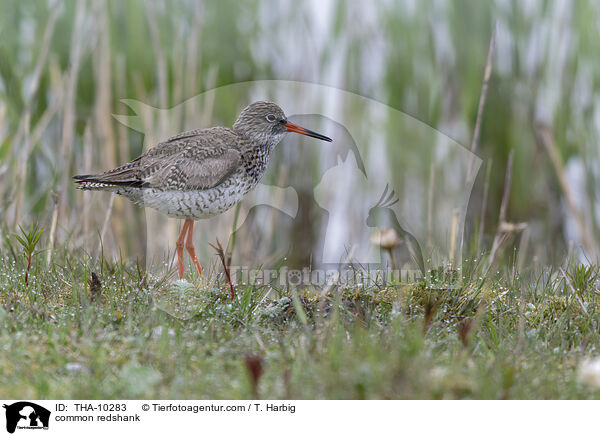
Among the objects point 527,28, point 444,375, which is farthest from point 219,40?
point 444,375

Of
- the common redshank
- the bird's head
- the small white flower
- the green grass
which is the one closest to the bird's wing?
the common redshank

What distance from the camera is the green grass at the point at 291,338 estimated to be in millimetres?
2490

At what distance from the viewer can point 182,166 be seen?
13.2 feet

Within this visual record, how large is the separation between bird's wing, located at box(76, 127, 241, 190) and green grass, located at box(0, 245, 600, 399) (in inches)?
21.5

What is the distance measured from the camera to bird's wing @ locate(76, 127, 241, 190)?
398 centimetres

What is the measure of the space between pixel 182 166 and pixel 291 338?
4.81 ft

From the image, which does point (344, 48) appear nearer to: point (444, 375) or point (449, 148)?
point (449, 148)

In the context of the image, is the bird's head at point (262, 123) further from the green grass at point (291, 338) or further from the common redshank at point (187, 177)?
the green grass at point (291, 338)

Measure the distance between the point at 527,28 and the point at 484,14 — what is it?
44cm

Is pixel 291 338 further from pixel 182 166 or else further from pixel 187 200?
Result: pixel 182 166

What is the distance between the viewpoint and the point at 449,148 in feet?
20.7
